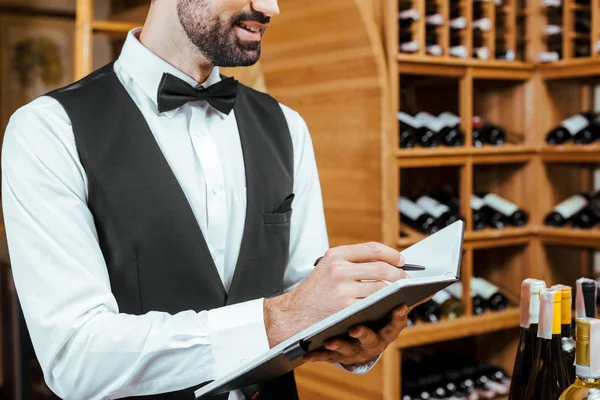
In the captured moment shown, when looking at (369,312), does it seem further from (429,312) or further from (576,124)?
(576,124)

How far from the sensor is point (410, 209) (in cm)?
321

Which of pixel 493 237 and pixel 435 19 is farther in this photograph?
pixel 493 237

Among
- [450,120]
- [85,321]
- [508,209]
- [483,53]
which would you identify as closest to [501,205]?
[508,209]

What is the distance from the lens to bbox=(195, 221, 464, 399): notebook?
941 mm

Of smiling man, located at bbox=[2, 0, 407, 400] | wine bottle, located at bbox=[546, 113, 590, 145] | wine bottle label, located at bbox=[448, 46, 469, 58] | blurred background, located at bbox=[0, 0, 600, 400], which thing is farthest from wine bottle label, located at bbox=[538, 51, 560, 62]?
smiling man, located at bbox=[2, 0, 407, 400]

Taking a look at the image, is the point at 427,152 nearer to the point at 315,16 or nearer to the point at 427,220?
the point at 427,220

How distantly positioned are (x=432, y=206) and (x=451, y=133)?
1.15 feet

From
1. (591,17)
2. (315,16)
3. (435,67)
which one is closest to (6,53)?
(315,16)

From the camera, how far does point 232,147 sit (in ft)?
5.55

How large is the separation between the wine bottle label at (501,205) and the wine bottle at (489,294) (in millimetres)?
361

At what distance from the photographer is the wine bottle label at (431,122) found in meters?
3.24

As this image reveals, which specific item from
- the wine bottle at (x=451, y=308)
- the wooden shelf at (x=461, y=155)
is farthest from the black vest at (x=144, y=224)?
the wine bottle at (x=451, y=308)

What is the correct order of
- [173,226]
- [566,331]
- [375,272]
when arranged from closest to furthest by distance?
[375,272]
[566,331]
[173,226]

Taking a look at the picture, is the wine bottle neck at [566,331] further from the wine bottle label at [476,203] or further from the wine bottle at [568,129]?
the wine bottle at [568,129]
